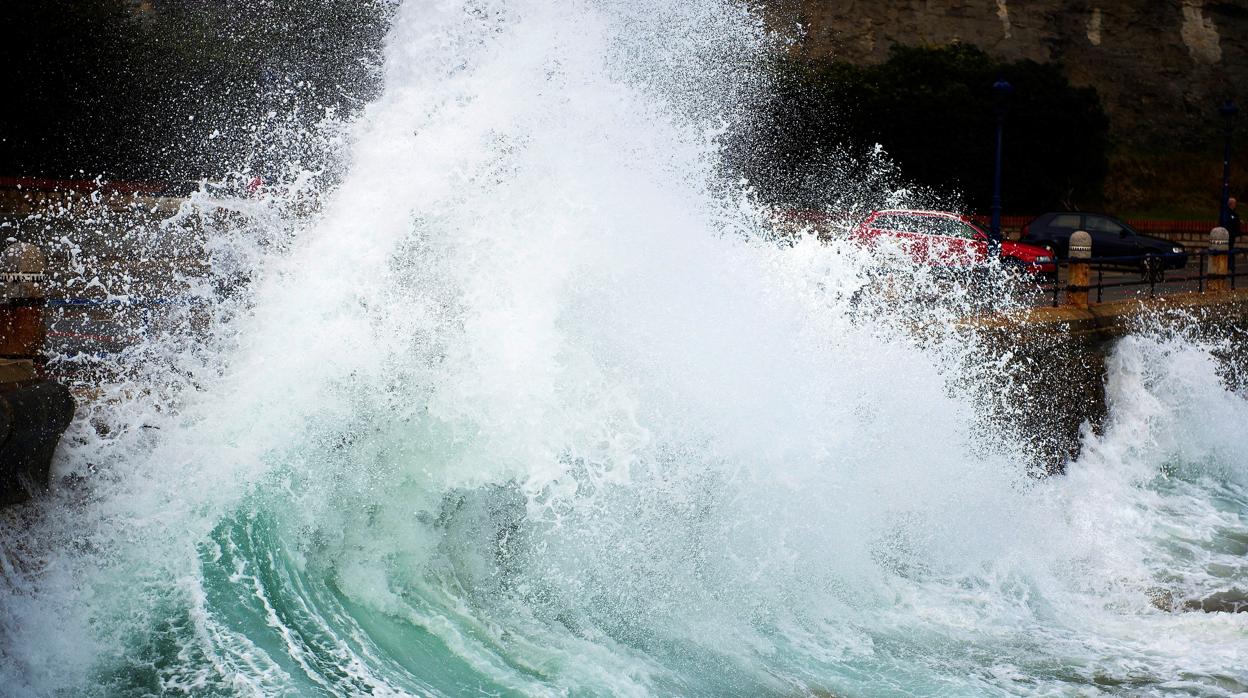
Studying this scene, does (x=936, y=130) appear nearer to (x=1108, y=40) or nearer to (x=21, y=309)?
(x=1108, y=40)

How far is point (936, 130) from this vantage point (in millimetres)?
33594

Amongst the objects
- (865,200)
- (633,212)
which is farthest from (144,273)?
(865,200)

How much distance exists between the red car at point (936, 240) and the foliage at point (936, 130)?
1455cm

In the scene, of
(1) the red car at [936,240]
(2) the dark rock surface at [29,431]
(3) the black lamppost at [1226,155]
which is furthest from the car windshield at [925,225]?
(2) the dark rock surface at [29,431]

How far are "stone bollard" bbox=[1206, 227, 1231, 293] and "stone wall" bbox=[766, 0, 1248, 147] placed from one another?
3060 centimetres

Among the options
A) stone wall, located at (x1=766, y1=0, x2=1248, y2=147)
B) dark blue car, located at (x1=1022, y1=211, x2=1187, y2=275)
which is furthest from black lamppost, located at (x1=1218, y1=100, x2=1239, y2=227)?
stone wall, located at (x1=766, y1=0, x2=1248, y2=147)

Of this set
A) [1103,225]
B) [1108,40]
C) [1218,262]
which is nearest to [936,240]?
[1218,262]

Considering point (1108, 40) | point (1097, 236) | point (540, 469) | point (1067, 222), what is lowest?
point (540, 469)

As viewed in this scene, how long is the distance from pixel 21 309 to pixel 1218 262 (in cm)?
1530

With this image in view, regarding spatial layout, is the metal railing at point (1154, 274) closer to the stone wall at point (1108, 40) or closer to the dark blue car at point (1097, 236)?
the dark blue car at point (1097, 236)

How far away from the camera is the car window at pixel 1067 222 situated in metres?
24.0

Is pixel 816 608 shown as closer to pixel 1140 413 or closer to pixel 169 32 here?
pixel 1140 413

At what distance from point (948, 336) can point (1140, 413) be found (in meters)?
3.97

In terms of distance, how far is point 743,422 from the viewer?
7.18 m
